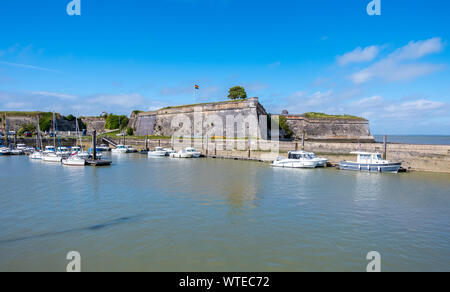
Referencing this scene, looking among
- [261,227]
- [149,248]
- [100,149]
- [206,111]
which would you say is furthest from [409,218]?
[100,149]

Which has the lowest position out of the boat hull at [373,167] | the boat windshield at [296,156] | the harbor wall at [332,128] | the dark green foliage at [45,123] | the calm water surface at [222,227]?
the calm water surface at [222,227]

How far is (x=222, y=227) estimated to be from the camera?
8.28 meters

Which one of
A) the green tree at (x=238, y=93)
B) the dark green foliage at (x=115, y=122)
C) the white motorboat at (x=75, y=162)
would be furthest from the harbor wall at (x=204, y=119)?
the white motorboat at (x=75, y=162)

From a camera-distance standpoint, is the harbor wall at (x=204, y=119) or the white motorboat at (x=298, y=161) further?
the harbor wall at (x=204, y=119)

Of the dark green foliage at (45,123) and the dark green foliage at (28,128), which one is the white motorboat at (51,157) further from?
the dark green foliage at (28,128)

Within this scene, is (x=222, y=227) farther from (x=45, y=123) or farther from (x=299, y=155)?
(x=45, y=123)

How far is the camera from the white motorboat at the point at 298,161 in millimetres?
22605

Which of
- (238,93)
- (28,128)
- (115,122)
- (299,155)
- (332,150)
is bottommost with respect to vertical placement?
(299,155)

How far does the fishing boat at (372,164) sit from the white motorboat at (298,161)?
227cm

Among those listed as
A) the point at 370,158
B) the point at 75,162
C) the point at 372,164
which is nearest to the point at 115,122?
the point at 75,162

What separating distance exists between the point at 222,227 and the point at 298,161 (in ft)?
52.1

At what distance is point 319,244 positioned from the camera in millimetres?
7125

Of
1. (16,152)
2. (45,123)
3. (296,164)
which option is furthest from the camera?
(45,123)

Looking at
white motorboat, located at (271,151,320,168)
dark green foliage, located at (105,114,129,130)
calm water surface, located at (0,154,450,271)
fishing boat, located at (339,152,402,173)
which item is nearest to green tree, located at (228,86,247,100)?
white motorboat, located at (271,151,320,168)
